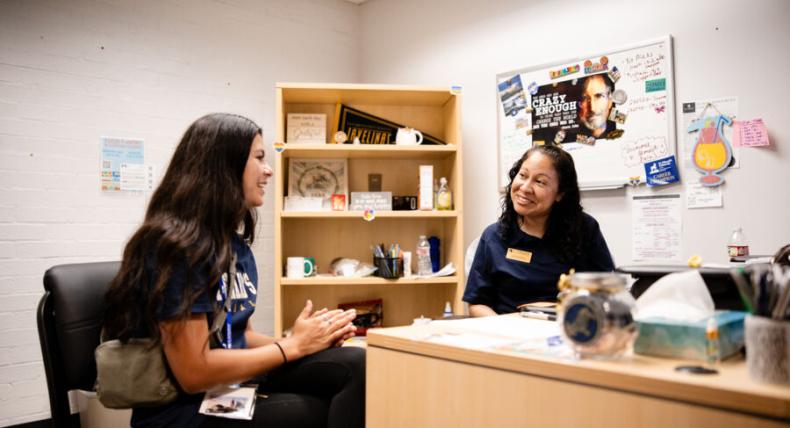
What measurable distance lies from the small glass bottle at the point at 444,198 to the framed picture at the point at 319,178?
0.58 metres

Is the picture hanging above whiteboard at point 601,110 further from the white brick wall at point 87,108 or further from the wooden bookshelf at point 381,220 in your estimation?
the white brick wall at point 87,108

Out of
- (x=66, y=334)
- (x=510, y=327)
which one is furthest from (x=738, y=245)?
(x=66, y=334)

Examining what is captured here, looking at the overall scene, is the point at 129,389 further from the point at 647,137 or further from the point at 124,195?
the point at 647,137

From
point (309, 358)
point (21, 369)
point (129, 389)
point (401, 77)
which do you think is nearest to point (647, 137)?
point (401, 77)

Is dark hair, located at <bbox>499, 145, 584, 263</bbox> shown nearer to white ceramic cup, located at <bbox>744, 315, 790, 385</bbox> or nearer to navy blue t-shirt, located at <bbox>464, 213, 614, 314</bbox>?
navy blue t-shirt, located at <bbox>464, 213, 614, 314</bbox>

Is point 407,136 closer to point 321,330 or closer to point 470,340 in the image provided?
point 321,330

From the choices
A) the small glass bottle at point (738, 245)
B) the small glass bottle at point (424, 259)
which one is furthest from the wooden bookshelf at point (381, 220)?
the small glass bottle at point (738, 245)

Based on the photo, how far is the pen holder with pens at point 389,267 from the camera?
10.3 feet

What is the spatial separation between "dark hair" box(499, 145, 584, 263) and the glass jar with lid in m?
1.28

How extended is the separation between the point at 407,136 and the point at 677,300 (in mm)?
2460

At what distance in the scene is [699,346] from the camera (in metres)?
0.85

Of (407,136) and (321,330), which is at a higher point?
(407,136)

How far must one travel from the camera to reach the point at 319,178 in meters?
3.41

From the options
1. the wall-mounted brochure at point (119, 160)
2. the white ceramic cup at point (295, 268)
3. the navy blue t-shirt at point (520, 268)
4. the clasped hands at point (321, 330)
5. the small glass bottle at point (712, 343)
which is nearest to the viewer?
the small glass bottle at point (712, 343)
